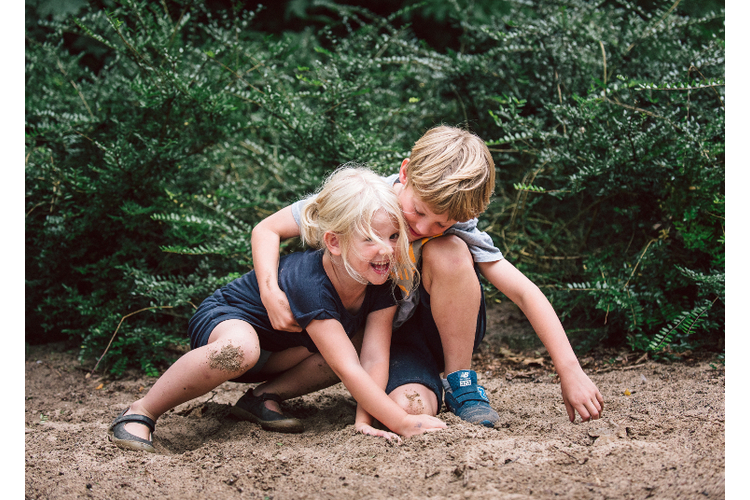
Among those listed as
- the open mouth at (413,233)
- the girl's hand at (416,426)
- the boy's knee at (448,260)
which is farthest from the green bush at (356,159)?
the girl's hand at (416,426)

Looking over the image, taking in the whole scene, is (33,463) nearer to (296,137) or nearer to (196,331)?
(196,331)

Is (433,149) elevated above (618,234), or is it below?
above

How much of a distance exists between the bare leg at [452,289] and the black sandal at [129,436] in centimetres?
105

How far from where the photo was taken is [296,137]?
3.14m

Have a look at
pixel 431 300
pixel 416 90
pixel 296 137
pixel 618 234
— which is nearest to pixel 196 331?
pixel 431 300

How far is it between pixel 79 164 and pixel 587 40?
293 cm

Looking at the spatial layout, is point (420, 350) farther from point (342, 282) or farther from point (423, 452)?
point (423, 452)

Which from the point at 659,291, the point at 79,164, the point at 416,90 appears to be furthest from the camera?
the point at 416,90

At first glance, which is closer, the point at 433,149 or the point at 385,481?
the point at 385,481

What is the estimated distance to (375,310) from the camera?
207 centimetres

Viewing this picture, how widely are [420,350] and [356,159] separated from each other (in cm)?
122

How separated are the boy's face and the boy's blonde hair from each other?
19 mm

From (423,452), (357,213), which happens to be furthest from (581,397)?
(357,213)

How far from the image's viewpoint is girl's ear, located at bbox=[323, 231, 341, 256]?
195 centimetres
